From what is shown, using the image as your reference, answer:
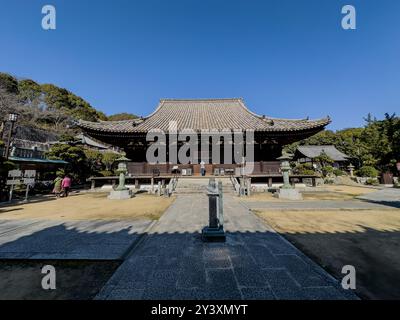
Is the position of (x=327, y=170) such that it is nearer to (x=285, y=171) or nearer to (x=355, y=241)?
(x=285, y=171)

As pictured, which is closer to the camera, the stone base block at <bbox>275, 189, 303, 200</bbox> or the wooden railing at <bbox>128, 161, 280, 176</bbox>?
the stone base block at <bbox>275, 189, 303, 200</bbox>

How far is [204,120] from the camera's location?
66.1 feet

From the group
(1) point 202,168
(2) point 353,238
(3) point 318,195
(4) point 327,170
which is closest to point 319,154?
(4) point 327,170

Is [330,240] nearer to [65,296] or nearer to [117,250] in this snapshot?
[117,250]

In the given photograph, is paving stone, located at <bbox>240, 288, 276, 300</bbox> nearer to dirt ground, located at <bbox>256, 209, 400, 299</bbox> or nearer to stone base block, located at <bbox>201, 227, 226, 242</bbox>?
dirt ground, located at <bbox>256, 209, 400, 299</bbox>

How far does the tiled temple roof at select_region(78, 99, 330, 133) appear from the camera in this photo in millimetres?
15289

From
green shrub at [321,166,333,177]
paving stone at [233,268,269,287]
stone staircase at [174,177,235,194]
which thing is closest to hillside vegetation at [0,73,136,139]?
stone staircase at [174,177,235,194]

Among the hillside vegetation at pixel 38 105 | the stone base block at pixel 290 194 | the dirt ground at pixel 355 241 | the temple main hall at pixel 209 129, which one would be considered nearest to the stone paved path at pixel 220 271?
the dirt ground at pixel 355 241

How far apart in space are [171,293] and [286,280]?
1.69 metres

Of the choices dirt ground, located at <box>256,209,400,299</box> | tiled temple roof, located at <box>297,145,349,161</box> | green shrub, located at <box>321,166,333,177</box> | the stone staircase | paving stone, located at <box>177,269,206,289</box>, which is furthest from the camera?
tiled temple roof, located at <box>297,145,349,161</box>

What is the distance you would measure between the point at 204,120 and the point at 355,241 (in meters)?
17.3

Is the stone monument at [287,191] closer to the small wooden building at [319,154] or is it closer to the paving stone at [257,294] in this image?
the paving stone at [257,294]

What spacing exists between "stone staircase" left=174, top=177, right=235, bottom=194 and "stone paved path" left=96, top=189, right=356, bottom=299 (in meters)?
8.37
